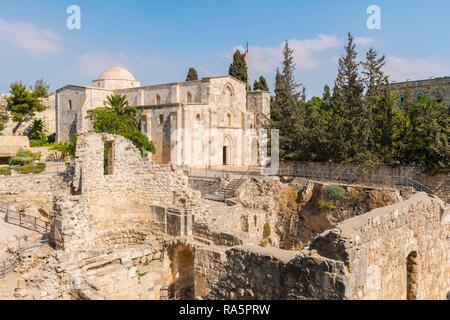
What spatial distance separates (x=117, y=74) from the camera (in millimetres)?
45344

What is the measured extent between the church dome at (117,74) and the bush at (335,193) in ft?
107

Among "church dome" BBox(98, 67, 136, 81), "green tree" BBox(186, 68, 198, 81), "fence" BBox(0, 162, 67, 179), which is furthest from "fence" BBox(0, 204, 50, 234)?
"green tree" BBox(186, 68, 198, 81)

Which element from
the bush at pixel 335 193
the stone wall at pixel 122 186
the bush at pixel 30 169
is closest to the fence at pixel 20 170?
the bush at pixel 30 169

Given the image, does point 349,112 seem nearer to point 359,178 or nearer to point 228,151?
point 359,178

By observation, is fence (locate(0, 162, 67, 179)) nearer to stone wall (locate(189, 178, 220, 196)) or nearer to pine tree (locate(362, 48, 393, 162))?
stone wall (locate(189, 178, 220, 196))

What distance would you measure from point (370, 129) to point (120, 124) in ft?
62.3

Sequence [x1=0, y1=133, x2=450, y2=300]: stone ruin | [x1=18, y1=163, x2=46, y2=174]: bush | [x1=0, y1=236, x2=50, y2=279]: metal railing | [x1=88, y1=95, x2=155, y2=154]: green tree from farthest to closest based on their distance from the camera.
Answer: [x1=88, y1=95, x2=155, y2=154]: green tree → [x1=18, y1=163, x2=46, y2=174]: bush → [x1=0, y1=236, x2=50, y2=279]: metal railing → [x1=0, y1=133, x2=450, y2=300]: stone ruin

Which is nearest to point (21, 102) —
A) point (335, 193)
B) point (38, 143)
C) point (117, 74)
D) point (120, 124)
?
point (38, 143)

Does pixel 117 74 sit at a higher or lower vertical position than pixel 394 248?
higher

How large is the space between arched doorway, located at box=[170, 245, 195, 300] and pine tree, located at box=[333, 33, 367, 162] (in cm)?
1267

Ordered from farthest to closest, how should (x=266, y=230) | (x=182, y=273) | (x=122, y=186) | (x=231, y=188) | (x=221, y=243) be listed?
(x=231, y=188) → (x=266, y=230) → (x=122, y=186) → (x=182, y=273) → (x=221, y=243)

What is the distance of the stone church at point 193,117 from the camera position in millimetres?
33531

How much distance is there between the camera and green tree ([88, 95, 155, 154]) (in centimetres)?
2988

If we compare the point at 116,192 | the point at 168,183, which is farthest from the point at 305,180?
the point at 116,192
